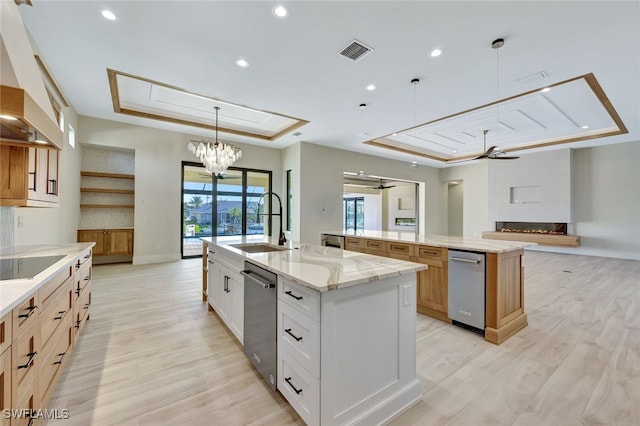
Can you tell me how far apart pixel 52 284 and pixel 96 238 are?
506 cm

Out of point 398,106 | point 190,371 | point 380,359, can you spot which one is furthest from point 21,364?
point 398,106

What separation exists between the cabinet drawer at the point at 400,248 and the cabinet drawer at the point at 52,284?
3.35m

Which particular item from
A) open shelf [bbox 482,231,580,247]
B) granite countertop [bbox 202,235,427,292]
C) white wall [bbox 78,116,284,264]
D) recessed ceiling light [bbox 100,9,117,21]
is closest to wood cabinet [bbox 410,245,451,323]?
granite countertop [bbox 202,235,427,292]

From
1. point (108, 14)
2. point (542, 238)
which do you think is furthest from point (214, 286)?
point (542, 238)

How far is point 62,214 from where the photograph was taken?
4492 mm

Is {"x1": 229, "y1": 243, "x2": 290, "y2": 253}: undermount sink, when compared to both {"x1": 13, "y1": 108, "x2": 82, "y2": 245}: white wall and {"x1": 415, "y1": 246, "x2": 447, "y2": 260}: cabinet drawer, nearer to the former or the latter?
{"x1": 415, "y1": 246, "x2": 447, "y2": 260}: cabinet drawer

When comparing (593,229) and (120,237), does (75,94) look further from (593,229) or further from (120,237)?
(593,229)

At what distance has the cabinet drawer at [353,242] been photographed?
14.3 feet

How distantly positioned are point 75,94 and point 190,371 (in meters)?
4.93

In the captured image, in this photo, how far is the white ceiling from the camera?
2.43 meters

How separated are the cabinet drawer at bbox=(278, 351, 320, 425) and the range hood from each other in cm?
190

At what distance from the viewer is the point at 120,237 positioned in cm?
590

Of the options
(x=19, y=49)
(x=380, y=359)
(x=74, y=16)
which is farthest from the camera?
(x=74, y=16)

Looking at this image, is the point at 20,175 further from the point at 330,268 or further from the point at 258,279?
the point at 330,268
